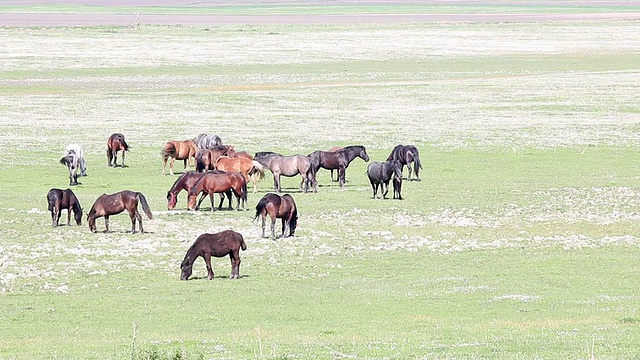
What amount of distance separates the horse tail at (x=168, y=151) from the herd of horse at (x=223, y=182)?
0.11ft

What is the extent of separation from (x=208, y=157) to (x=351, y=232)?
1015 cm

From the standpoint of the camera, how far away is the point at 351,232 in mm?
26672

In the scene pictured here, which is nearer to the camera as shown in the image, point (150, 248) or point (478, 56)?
point (150, 248)

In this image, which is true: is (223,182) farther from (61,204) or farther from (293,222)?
(61,204)

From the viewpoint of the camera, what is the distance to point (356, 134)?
163ft

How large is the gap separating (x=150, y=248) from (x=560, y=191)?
46.9 feet

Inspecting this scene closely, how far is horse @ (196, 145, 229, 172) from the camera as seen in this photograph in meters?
35.7

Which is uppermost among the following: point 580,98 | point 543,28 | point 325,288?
point 543,28

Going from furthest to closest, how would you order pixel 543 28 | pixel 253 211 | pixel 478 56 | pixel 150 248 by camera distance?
pixel 543 28, pixel 478 56, pixel 253 211, pixel 150 248

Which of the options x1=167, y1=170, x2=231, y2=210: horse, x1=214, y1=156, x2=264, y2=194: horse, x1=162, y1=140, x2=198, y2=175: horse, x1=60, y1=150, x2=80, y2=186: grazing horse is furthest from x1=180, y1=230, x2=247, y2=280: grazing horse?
x1=162, y1=140, x2=198, y2=175: horse

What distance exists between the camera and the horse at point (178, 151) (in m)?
37.6

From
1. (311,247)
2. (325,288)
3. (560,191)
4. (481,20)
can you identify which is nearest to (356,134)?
(560,191)

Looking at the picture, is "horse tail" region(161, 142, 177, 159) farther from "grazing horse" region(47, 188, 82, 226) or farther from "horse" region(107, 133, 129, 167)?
"grazing horse" region(47, 188, 82, 226)

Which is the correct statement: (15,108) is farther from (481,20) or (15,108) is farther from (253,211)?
(481,20)
